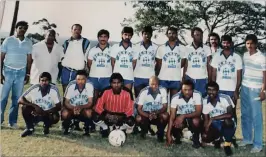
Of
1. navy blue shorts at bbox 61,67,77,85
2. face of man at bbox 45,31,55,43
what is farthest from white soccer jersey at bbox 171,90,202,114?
face of man at bbox 45,31,55,43

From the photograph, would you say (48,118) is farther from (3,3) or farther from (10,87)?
(3,3)

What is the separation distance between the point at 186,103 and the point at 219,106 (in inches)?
19.2

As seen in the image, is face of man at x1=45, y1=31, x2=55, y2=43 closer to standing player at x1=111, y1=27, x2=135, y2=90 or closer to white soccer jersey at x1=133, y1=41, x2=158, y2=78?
standing player at x1=111, y1=27, x2=135, y2=90

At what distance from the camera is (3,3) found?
15.6ft

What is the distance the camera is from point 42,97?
5.66 m

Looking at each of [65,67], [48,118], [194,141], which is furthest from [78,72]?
[194,141]

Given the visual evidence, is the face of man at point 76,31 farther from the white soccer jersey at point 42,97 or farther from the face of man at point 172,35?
the face of man at point 172,35

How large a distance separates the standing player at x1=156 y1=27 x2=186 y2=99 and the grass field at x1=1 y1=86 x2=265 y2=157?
0.95 m

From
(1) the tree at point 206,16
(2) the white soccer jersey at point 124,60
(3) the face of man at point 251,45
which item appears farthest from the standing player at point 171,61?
(1) the tree at point 206,16

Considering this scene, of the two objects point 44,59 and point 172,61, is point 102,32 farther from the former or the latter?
point 172,61

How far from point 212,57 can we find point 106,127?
6.61 feet

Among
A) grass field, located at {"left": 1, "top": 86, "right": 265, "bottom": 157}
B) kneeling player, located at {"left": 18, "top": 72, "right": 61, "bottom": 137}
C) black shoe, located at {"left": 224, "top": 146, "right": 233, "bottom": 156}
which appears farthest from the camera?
kneeling player, located at {"left": 18, "top": 72, "right": 61, "bottom": 137}

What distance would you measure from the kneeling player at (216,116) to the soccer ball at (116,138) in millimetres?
1210

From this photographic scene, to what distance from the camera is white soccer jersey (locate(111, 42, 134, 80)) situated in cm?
583
